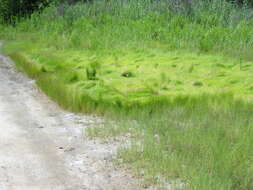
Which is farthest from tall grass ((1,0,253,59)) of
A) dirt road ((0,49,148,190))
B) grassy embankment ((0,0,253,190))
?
dirt road ((0,49,148,190))

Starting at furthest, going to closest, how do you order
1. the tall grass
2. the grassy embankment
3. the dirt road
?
the tall grass < the grassy embankment < the dirt road

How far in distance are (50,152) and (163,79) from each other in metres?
3.08

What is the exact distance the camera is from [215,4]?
13.8 m

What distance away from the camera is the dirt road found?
190 inches

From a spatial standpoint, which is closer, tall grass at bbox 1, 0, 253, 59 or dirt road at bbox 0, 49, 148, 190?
dirt road at bbox 0, 49, 148, 190

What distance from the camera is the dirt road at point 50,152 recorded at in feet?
15.9

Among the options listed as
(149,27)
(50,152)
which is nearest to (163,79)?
(50,152)

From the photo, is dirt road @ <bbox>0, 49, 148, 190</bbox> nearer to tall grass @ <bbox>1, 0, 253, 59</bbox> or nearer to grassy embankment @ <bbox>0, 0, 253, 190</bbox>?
grassy embankment @ <bbox>0, 0, 253, 190</bbox>

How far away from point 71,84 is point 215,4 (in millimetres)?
6669

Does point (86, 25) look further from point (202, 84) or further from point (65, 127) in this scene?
point (65, 127)

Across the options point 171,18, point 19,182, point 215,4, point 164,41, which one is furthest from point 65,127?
point 215,4

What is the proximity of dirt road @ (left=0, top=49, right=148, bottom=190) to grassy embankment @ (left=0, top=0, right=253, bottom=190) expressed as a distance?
258 mm

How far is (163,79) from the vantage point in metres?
8.31

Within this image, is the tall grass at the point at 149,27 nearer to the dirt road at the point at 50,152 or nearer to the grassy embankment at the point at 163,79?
the grassy embankment at the point at 163,79
